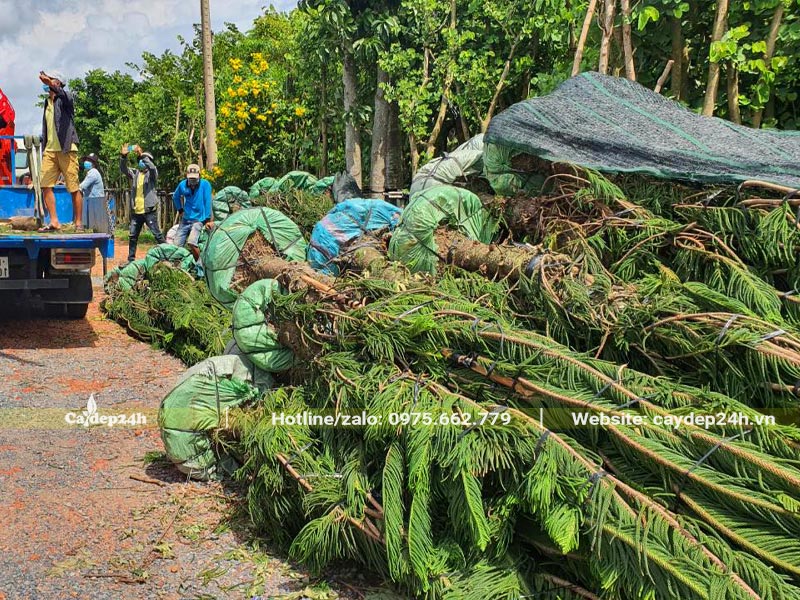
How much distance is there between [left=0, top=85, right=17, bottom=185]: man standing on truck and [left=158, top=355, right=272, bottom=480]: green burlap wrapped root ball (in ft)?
17.9

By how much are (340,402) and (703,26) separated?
5.74 metres

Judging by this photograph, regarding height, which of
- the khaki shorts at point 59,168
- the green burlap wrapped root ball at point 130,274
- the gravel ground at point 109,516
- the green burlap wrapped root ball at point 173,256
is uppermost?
the khaki shorts at point 59,168

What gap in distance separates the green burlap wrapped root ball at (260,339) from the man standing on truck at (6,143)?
5.36 metres

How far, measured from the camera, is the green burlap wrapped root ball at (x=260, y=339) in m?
4.23

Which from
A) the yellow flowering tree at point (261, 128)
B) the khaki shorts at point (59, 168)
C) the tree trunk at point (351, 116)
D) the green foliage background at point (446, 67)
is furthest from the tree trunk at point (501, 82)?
the yellow flowering tree at point (261, 128)

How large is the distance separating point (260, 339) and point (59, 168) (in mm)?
4341

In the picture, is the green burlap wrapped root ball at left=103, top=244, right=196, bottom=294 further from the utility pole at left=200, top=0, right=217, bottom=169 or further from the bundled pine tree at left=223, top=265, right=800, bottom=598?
the utility pole at left=200, top=0, right=217, bottom=169

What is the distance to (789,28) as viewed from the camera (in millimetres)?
5961

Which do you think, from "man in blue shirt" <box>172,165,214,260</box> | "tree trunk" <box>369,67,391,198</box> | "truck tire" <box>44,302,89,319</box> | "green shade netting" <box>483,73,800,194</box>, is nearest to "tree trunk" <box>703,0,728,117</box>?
"green shade netting" <box>483,73,800,194</box>

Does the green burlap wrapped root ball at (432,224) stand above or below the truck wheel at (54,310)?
above

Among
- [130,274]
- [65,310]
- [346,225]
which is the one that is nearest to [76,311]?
[65,310]

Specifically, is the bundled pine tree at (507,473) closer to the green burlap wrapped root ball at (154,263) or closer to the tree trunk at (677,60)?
the tree trunk at (677,60)

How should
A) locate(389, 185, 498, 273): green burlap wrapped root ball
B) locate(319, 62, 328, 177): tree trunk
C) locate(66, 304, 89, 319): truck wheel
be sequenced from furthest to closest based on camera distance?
locate(319, 62, 328, 177): tree trunk → locate(66, 304, 89, 319): truck wheel → locate(389, 185, 498, 273): green burlap wrapped root ball

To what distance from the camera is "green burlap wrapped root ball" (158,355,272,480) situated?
4062 millimetres
